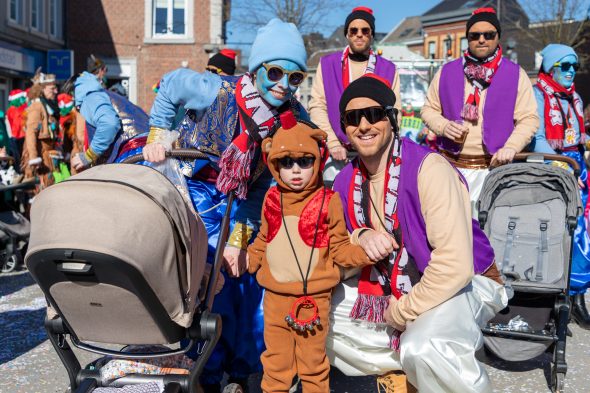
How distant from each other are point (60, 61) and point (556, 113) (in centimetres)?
1830

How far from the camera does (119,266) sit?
6.99ft

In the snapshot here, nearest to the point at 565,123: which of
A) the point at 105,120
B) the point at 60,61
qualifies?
the point at 105,120

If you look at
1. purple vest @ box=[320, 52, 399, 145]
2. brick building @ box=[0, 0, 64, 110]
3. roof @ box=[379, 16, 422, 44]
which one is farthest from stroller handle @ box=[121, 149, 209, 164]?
roof @ box=[379, 16, 422, 44]

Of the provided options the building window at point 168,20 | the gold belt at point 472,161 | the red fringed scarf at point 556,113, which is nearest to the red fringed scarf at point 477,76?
the gold belt at point 472,161

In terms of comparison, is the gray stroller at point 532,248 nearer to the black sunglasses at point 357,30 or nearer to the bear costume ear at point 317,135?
the black sunglasses at point 357,30

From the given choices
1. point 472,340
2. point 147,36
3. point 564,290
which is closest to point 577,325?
point 564,290

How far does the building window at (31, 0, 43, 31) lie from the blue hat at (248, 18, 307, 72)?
69.3 feet

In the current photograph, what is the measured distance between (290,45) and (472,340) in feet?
4.91

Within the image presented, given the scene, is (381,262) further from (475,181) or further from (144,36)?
(144,36)

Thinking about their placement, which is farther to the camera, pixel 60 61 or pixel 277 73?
pixel 60 61

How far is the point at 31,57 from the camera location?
21.1 metres

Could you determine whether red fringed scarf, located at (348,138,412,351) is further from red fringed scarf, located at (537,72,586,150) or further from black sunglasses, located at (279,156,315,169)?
red fringed scarf, located at (537,72,586,150)

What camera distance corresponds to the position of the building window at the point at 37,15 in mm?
22064

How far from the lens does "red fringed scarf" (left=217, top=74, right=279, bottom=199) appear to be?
3.00 meters
